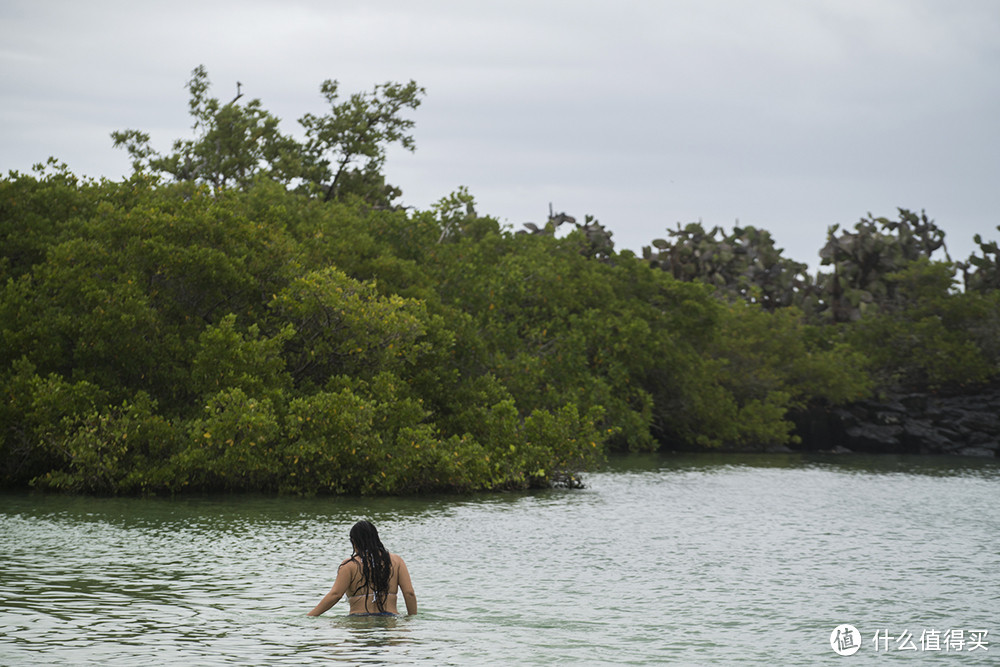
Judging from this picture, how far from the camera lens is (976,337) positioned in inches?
2133

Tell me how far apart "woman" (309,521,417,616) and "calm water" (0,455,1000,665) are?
0.65 ft

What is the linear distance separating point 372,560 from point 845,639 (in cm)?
504

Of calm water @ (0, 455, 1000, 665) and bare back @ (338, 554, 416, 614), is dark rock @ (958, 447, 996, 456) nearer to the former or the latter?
calm water @ (0, 455, 1000, 665)

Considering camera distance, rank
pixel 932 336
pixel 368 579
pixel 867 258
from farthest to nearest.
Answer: pixel 867 258, pixel 932 336, pixel 368 579

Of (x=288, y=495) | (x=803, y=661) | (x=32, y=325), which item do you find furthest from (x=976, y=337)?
(x=803, y=661)

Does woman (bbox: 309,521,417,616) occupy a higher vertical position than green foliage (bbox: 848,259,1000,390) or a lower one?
lower

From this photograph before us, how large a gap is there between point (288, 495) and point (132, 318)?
508cm

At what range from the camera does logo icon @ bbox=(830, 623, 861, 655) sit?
11.3m

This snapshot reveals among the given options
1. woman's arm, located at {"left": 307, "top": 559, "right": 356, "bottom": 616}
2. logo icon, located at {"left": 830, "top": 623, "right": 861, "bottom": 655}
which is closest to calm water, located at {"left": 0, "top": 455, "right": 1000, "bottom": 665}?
logo icon, located at {"left": 830, "top": 623, "right": 861, "bottom": 655}

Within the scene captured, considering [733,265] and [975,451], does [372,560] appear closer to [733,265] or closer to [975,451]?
[975,451]

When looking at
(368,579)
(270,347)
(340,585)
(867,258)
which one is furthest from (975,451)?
(340,585)

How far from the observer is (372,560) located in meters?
11.1

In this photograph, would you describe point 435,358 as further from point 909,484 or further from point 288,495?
point 909,484

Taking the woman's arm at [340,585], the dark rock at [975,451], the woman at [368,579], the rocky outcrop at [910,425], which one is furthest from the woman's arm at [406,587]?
the dark rock at [975,451]
